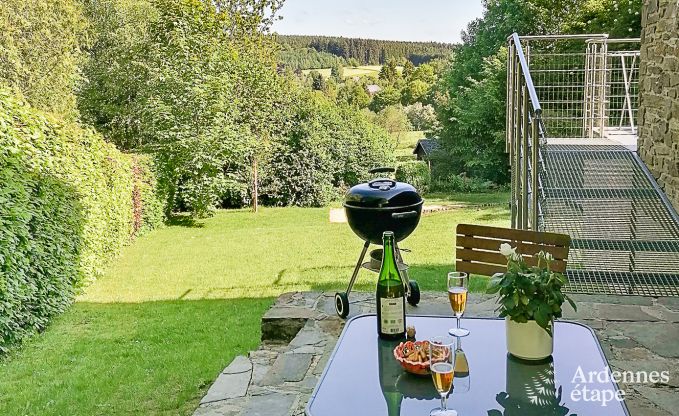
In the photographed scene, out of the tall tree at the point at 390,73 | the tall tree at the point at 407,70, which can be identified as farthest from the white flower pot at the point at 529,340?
the tall tree at the point at 407,70

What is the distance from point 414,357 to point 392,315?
304mm

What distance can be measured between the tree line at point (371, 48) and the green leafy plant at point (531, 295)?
14.6 m

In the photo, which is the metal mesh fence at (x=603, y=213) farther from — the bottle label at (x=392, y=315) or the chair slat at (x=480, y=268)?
the bottle label at (x=392, y=315)

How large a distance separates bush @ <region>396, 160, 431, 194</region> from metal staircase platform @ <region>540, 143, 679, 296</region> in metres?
9.14

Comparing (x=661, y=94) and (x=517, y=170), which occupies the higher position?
(x=661, y=94)

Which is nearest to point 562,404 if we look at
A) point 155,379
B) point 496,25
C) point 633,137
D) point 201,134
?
point 155,379

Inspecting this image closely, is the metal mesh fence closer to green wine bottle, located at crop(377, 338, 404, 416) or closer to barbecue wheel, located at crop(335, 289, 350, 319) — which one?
barbecue wheel, located at crop(335, 289, 350, 319)

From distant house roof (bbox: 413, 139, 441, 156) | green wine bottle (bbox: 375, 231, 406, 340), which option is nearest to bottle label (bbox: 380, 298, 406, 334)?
green wine bottle (bbox: 375, 231, 406, 340)

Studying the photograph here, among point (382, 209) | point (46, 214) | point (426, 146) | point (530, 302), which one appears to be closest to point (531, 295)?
point (530, 302)

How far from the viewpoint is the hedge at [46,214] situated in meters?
4.03

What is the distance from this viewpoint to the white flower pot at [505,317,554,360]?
6.18 feet

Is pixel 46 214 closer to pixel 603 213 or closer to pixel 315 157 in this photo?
pixel 603 213

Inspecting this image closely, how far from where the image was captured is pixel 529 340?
1896 millimetres

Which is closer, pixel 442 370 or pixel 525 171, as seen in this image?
pixel 442 370
